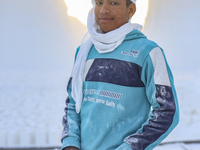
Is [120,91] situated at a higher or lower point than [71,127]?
higher

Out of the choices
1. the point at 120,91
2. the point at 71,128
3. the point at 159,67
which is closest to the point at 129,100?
the point at 120,91

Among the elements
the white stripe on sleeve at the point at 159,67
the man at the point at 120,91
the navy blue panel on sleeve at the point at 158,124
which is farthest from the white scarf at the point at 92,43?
the navy blue panel on sleeve at the point at 158,124

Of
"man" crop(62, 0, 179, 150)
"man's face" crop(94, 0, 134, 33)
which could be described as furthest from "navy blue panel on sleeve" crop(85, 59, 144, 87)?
"man's face" crop(94, 0, 134, 33)

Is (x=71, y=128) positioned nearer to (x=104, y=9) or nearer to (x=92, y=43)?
(x=92, y=43)

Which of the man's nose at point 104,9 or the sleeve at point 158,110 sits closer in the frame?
the sleeve at point 158,110

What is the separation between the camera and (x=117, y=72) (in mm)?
933

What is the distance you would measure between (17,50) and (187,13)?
7.57 metres

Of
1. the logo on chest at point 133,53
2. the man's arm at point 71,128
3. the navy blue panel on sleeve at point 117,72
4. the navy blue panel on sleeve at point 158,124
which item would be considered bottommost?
the man's arm at point 71,128

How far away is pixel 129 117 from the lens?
90cm

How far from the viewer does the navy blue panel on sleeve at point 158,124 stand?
2.76 feet

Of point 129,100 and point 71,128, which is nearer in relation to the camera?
point 129,100

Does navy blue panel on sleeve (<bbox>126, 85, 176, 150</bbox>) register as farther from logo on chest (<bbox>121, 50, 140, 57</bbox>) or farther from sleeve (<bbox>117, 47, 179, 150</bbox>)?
logo on chest (<bbox>121, 50, 140, 57</bbox>)

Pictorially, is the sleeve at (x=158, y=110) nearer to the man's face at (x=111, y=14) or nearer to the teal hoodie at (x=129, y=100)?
the teal hoodie at (x=129, y=100)

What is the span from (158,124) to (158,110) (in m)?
0.05
